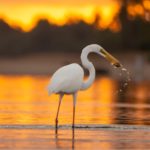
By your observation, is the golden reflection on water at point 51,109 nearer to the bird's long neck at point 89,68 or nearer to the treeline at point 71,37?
the bird's long neck at point 89,68

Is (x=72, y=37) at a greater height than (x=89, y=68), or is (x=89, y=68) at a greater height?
(x=72, y=37)

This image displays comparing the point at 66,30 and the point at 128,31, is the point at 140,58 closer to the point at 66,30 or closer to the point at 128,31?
the point at 128,31

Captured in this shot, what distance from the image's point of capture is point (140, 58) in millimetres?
65688

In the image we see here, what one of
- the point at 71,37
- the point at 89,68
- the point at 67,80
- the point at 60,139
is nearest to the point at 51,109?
the point at 89,68

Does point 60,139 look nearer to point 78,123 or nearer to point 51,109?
point 78,123

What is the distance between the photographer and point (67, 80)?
18656 millimetres

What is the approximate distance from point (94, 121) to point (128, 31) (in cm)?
5587

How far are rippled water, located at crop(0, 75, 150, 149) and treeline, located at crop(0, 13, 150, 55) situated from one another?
148ft

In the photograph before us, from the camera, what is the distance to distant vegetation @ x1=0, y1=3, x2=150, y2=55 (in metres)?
74.2

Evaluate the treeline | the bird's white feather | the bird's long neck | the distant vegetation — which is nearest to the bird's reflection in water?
the bird's white feather

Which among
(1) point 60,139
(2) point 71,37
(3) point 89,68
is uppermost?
(2) point 71,37

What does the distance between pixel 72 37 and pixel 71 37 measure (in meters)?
0.11

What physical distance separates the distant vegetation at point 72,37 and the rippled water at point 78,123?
44.9 m

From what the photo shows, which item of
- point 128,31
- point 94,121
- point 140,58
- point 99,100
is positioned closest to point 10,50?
point 128,31
